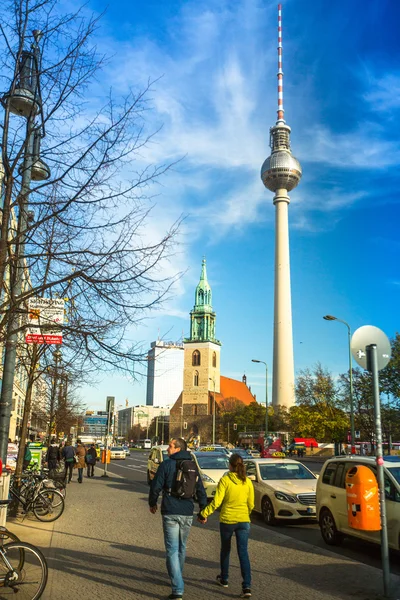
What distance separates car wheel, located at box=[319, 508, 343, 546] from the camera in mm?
10312

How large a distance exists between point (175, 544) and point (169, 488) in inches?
24.1

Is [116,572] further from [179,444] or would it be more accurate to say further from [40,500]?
[40,500]

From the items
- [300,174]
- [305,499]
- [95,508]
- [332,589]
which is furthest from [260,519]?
[300,174]

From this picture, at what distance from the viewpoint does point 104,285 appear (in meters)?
7.80

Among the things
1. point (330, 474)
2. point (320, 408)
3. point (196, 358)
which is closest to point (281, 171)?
point (196, 358)

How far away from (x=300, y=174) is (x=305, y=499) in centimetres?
10098

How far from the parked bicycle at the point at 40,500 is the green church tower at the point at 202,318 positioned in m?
106

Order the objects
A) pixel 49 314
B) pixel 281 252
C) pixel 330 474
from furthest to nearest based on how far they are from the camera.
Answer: pixel 281 252, pixel 330 474, pixel 49 314

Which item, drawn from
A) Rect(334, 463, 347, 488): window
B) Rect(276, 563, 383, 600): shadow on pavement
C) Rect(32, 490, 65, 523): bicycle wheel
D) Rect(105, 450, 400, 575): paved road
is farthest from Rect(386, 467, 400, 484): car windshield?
Rect(32, 490, 65, 523): bicycle wheel

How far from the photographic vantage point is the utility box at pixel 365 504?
7020 millimetres

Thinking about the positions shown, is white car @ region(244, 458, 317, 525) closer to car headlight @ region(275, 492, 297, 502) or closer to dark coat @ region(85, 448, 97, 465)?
car headlight @ region(275, 492, 297, 502)

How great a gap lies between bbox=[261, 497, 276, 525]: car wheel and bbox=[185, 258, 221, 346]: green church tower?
105175 millimetres

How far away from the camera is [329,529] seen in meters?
10.5

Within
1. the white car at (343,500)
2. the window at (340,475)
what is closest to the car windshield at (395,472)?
the white car at (343,500)
